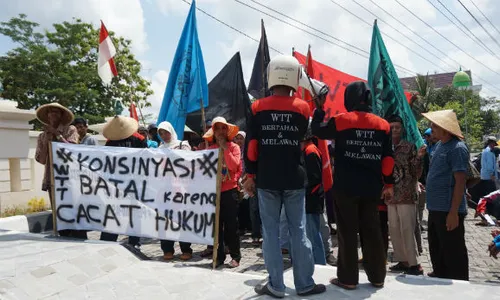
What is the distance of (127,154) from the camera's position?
564cm

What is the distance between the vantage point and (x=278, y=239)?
3770 millimetres

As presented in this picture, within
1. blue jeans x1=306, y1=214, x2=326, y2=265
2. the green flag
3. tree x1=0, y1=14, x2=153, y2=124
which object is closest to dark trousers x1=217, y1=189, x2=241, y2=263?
blue jeans x1=306, y1=214, x2=326, y2=265

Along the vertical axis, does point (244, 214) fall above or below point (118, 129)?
below

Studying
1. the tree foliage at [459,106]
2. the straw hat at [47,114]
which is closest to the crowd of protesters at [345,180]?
the straw hat at [47,114]

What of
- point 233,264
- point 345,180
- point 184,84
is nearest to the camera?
point 345,180

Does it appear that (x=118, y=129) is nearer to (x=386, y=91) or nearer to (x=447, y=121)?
(x=386, y=91)

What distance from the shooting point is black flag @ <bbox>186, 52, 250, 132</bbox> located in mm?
8484

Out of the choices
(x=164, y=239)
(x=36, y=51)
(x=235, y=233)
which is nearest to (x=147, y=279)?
(x=164, y=239)

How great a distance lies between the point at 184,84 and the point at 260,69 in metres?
1.85

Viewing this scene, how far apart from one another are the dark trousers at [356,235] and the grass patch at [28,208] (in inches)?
229

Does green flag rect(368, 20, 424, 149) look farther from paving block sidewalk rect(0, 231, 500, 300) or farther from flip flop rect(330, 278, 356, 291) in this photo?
flip flop rect(330, 278, 356, 291)

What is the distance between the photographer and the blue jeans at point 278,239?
147 inches

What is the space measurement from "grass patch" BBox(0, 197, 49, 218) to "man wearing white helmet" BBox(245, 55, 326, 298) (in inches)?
211

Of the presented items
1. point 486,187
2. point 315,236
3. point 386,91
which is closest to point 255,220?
point 315,236
